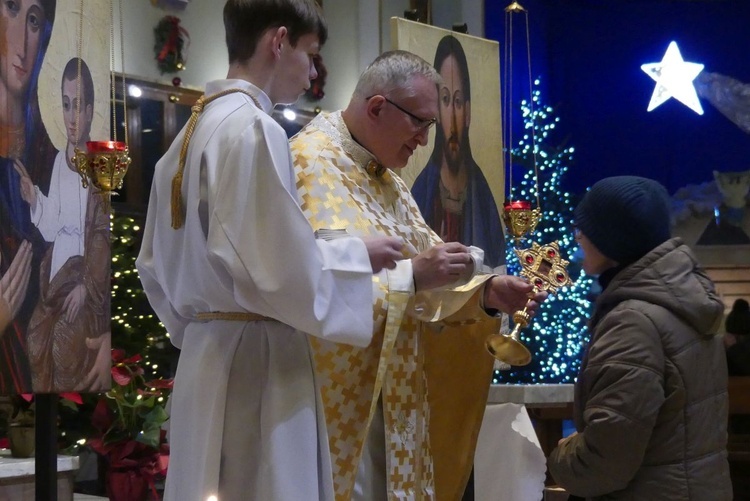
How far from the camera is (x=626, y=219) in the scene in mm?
3045

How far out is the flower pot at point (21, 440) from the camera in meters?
4.61

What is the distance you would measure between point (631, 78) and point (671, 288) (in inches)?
416

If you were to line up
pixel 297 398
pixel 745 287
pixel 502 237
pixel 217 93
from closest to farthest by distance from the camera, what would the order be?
pixel 297 398, pixel 217 93, pixel 502 237, pixel 745 287

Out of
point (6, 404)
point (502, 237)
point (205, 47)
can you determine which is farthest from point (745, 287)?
point (6, 404)

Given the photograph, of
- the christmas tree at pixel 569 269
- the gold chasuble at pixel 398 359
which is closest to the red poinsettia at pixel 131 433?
the gold chasuble at pixel 398 359

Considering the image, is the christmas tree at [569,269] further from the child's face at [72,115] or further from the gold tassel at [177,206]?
the gold tassel at [177,206]

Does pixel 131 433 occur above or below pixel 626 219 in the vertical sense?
below

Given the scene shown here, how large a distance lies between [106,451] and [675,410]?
295cm

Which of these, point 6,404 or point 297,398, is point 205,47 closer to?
point 6,404

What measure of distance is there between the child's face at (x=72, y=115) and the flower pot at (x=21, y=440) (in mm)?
1314

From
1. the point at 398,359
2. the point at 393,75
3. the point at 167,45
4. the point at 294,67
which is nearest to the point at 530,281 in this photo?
the point at 398,359

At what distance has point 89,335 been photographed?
4.29 meters

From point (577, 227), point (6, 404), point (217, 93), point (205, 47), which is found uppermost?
point (205, 47)

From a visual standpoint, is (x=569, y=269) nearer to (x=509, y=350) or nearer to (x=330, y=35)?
(x=330, y=35)
